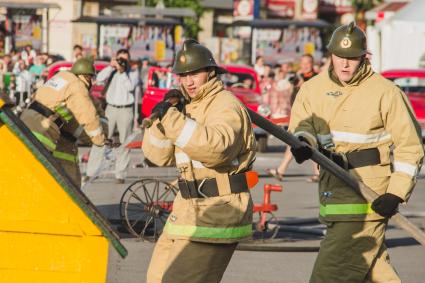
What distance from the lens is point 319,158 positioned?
645 centimetres

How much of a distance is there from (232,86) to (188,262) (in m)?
18.6

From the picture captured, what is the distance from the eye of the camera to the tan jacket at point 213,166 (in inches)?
236

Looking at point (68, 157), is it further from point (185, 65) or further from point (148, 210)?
point (185, 65)

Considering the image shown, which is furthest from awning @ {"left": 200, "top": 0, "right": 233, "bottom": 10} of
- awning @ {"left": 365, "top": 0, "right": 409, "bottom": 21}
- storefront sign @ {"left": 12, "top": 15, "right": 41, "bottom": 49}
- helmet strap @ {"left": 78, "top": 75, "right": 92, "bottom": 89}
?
helmet strap @ {"left": 78, "top": 75, "right": 92, "bottom": 89}

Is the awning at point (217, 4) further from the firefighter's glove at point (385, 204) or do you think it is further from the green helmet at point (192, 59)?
the green helmet at point (192, 59)

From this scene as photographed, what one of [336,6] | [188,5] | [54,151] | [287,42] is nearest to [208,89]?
[54,151]

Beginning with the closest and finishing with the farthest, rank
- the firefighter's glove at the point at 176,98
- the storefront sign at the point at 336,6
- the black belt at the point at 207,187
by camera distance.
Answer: the firefighter's glove at the point at 176,98 → the black belt at the point at 207,187 → the storefront sign at the point at 336,6

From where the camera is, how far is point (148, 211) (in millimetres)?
11508

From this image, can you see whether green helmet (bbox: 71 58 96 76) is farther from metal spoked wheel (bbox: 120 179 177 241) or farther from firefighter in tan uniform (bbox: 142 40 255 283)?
firefighter in tan uniform (bbox: 142 40 255 283)

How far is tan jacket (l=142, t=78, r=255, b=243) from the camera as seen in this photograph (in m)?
6.00

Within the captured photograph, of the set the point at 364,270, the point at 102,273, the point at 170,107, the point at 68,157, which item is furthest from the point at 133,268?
the point at 102,273

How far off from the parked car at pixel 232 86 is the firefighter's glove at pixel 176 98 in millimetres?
17182

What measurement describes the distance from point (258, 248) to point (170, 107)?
5280mm

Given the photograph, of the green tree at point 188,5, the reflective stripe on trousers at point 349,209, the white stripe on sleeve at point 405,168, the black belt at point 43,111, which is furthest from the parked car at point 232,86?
the green tree at point 188,5
